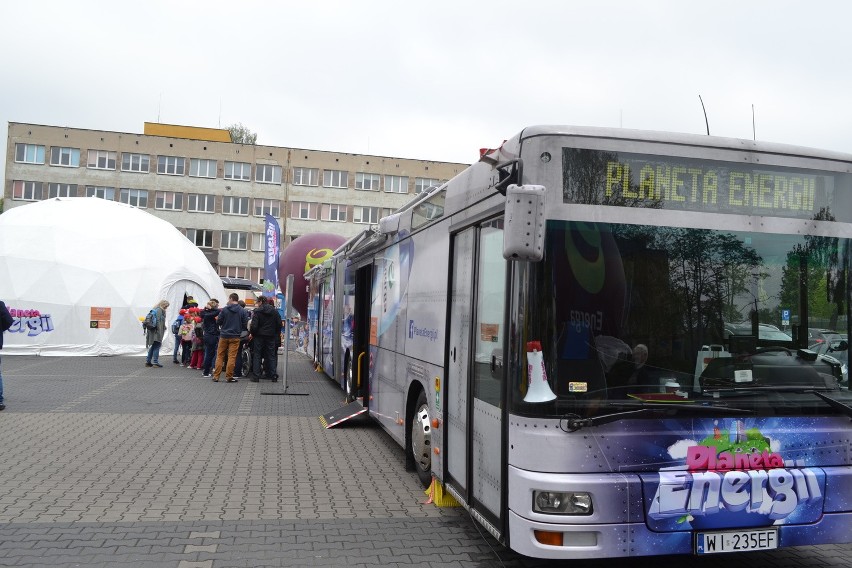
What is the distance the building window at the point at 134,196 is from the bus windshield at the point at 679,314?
61588mm

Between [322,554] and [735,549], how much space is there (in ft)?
8.57

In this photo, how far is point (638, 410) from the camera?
4000 mm

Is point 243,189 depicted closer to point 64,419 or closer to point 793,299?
point 64,419

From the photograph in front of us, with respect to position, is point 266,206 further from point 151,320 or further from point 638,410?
point 638,410

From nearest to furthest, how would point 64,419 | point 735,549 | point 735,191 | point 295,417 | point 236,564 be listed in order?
point 735,549 < point 735,191 < point 236,564 < point 64,419 < point 295,417

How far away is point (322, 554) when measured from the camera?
497 cm

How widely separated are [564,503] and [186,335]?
1763 centimetres

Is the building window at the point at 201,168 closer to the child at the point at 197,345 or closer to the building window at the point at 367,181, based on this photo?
the building window at the point at 367,181


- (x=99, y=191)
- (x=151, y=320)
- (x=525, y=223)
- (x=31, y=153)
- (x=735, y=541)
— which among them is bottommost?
(x=735, y=541)

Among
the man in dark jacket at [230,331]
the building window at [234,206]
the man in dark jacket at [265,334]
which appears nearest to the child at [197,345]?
the man in dark jacket at [230,331]

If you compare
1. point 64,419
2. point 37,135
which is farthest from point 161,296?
point 37,135

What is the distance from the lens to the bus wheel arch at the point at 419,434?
21.5 ft

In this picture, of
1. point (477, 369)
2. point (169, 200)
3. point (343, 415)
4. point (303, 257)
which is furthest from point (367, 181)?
point (477, 369)

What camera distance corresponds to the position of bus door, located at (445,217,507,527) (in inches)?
177
